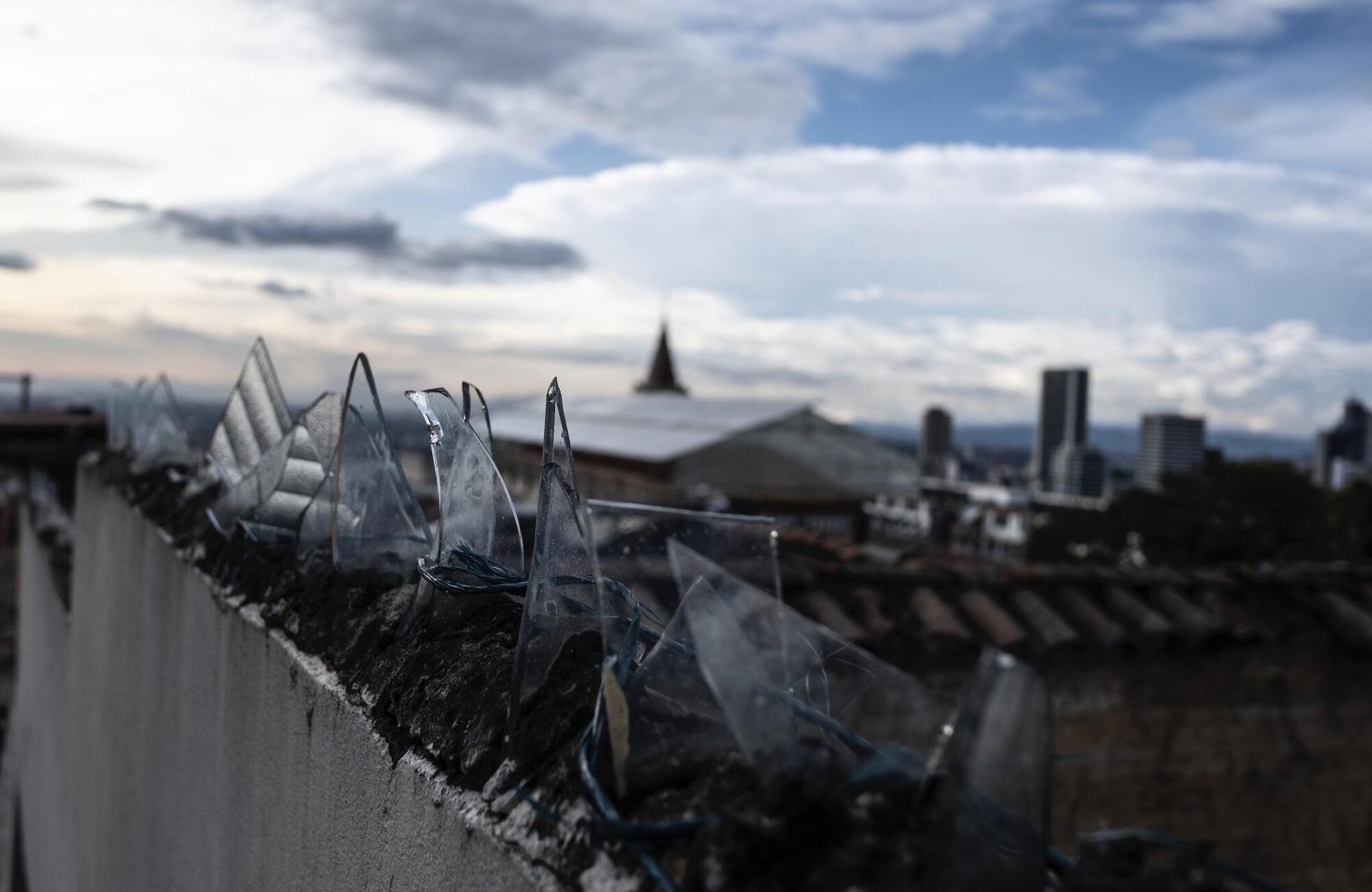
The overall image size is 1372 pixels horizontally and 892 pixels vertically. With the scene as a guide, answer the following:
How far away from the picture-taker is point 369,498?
1.87 m

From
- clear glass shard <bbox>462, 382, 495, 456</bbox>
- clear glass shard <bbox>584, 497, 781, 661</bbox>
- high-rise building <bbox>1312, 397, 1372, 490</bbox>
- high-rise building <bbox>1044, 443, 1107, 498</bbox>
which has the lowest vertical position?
high-rise building <bbox>1044, 443, 1107, 498</bbox>

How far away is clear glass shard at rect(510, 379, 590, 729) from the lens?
1164mm

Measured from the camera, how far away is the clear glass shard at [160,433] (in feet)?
12.8

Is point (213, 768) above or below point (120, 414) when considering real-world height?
below

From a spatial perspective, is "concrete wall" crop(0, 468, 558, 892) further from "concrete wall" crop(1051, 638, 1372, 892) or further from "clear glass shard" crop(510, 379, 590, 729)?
"concrete wall" crop(1051, 638, 1372, 892)

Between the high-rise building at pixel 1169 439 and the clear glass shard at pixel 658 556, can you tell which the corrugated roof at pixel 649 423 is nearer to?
the clear glass shard at pixel 658 556

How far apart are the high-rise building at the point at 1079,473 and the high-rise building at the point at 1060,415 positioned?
731 cm

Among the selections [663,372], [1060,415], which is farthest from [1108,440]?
[663,372]

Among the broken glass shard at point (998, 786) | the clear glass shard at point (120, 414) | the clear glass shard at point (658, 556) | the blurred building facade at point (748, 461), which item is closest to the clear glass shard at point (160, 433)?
the clear glass shard at point (120, 414)

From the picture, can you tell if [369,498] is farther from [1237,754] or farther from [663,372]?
[663,372]

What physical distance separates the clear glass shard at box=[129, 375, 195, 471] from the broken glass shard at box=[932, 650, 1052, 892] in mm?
3522

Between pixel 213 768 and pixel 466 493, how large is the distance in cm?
105

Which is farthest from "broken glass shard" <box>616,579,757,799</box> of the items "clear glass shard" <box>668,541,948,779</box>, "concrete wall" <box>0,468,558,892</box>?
"concrete wall" <box>0,468,558,892</box>

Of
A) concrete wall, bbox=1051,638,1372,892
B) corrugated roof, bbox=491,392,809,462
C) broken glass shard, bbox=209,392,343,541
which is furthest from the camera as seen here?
corrugated roof, bbox=491,392,809,462
